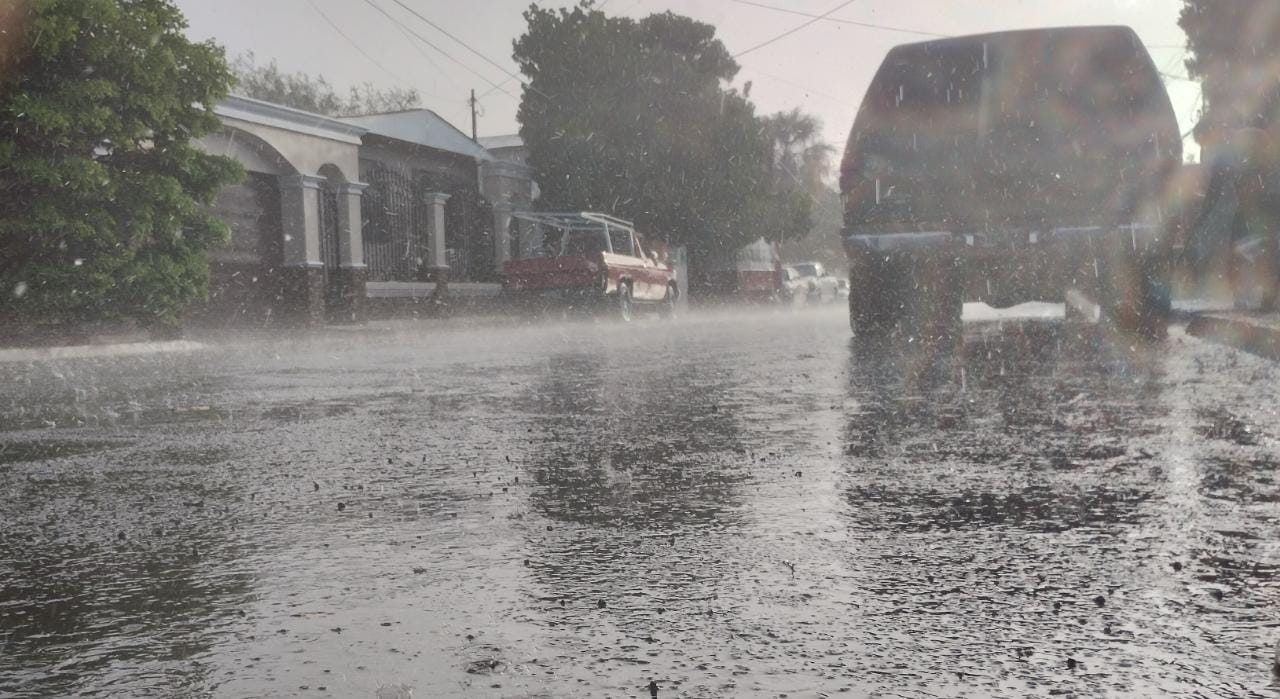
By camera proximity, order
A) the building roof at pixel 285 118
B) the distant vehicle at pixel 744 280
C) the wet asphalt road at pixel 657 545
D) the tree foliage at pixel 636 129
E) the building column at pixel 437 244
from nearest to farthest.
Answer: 1. the wet asphalt road at pixel 657 545
2. the building roof at pixel 285 118
3. the building column at pixel 437 244
4. the tree foliage at pixel 636 129
5. the distant vehicle at pixel 744 280

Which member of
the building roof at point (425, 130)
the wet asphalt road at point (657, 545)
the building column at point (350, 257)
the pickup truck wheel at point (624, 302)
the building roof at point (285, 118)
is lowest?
the wet asphalt road at point (657, 545)

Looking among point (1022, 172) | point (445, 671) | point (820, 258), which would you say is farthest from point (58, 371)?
point (820, 258)

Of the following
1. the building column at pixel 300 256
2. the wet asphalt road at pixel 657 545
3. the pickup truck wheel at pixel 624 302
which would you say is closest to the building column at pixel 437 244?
the building column at pixel 300 256

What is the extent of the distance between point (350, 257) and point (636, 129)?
32.1ft

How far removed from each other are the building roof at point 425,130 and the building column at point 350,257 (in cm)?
294

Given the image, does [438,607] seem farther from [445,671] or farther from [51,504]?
[51,504]

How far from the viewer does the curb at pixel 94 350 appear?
1366 centimetres

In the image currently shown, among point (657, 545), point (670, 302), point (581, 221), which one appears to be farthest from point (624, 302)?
point (657, 545)

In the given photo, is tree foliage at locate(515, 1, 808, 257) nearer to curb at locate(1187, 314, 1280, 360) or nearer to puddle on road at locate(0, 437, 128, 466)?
curb at locate(1187, 314, 1280, 360)

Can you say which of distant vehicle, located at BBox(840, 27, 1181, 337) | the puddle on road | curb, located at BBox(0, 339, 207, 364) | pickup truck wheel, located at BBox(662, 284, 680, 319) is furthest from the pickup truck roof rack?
the puddle on road

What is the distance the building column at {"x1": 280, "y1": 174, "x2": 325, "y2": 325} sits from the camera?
2217 cm

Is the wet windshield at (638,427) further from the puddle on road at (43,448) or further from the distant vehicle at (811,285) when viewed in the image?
the distant vehicle at (811,285)

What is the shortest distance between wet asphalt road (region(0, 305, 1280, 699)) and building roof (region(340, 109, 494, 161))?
21.3 metres

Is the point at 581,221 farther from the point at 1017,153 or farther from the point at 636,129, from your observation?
the point at 1017,153
